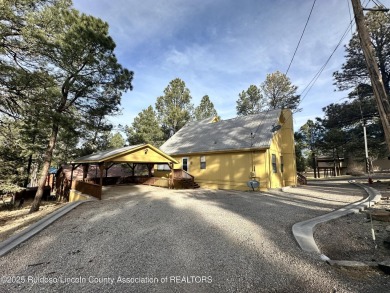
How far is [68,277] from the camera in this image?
363cm

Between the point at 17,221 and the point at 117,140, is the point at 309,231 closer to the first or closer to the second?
the point at 17,221

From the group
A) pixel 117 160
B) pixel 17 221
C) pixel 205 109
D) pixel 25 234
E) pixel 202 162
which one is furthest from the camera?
pixel 205 109

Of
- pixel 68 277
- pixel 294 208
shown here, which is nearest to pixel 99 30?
pixel 68 277

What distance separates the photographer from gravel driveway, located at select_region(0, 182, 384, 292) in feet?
10.9

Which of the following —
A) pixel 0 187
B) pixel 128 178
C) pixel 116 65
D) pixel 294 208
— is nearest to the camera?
pixel 294 208

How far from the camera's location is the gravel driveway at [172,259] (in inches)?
131

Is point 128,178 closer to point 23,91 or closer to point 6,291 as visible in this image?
point 23,91

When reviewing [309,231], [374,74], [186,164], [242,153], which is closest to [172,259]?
[309,231]

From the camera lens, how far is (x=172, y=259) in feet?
13.7

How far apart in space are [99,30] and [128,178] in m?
13.3

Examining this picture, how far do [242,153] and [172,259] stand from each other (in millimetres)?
12362

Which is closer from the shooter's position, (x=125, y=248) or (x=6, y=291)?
(x=6, y=291)

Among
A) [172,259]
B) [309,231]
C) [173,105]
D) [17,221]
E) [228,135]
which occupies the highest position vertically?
[173,105]

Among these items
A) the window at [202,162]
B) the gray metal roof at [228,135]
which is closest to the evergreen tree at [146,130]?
the gray metal roof at [228,135]
